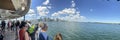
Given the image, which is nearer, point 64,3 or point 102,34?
point 102,34

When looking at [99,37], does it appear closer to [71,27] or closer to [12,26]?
[71,27]

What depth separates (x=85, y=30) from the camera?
23.4 metres

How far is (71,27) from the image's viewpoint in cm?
2441

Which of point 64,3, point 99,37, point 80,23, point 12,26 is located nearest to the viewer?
point 12,26

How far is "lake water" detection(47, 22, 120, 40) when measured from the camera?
20.2 meters

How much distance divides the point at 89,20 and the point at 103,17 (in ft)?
4.97

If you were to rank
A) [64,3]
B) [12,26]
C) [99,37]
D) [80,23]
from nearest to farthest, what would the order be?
1. [12,26]
2. [99,37]
3. [80,23]
4. [64,3]

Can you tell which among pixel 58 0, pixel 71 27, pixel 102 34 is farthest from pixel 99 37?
pixel 58 0

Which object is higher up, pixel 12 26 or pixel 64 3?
pixel 64 3

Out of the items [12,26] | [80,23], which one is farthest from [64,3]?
[12,26]

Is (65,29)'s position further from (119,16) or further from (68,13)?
(119,16)

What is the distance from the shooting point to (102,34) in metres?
22.8

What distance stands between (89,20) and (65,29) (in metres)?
2.33

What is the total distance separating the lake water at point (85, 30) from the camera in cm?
2016
